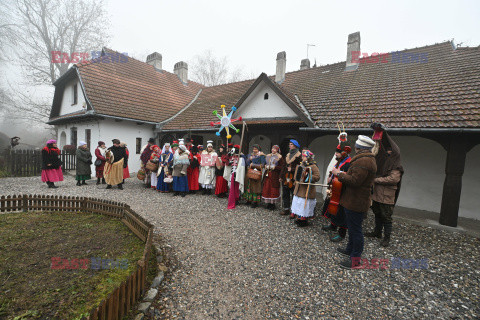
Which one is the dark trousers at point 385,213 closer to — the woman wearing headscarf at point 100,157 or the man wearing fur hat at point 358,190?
the man wearing fur hat at point 358,190

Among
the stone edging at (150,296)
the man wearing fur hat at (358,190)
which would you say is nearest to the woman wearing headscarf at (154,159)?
the stone edging at (150,296)

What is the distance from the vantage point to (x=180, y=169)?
7.91 metres

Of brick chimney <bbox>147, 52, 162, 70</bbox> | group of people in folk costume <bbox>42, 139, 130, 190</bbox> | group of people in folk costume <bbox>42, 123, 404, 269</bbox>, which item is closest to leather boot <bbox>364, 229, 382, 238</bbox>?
group of people in folk costume <bbox>42, 123, 404, 269</bbox>

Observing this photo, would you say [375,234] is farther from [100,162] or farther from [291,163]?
[100,162]

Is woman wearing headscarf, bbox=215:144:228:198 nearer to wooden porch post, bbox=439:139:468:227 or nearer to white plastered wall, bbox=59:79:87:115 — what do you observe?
wooden porch post, bbox=439:139:468:227

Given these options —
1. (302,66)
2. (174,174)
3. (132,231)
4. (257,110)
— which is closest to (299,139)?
(257,110)

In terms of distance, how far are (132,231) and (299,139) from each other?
6335mm

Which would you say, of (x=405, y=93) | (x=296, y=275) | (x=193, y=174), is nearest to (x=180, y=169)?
(x=193, y=174)

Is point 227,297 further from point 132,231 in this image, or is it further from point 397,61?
point 397,61

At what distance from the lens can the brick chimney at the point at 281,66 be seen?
500 inches

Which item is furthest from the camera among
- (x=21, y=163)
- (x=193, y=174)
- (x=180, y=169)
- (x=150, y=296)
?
(x=21, y=163)

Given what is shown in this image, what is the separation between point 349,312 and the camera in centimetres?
268

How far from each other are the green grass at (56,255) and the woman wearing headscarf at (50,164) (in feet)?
11.9

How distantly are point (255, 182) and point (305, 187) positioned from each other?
6.03 feet
